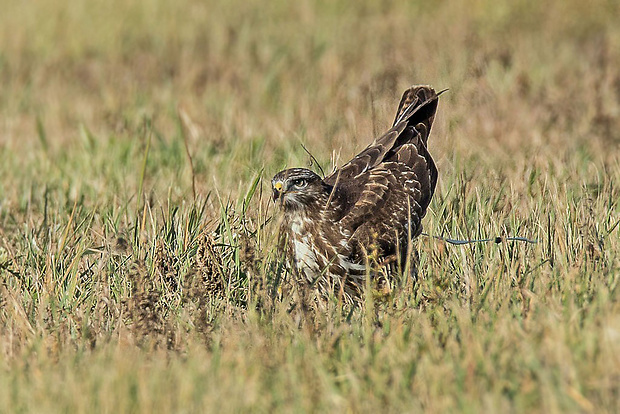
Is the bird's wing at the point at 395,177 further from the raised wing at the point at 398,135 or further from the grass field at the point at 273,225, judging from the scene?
the grass field at the point at 273,225

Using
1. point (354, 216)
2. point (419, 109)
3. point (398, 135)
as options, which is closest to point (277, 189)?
point (354, 216)

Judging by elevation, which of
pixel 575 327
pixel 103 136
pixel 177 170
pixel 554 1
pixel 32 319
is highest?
pixel 554 1

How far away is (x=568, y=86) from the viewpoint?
903cm

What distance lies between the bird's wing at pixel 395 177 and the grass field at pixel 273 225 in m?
0.13

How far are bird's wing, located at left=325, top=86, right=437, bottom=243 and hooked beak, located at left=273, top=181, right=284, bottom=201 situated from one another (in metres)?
0.32

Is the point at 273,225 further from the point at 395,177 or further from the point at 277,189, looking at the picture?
the point at 395,177

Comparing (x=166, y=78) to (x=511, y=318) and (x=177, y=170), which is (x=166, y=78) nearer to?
(x=177, y=170)

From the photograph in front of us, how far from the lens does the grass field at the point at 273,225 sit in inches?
129

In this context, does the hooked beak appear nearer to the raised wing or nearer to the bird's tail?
the raised wing

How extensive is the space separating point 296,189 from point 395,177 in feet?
2.55

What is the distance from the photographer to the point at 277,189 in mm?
4859

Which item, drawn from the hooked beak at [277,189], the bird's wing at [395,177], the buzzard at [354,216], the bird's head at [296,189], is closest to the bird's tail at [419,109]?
the bird's wing at [395,177]

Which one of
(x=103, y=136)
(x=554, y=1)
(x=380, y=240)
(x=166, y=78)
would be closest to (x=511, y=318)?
(x=380, y=240)

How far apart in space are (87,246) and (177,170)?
6.91ft
